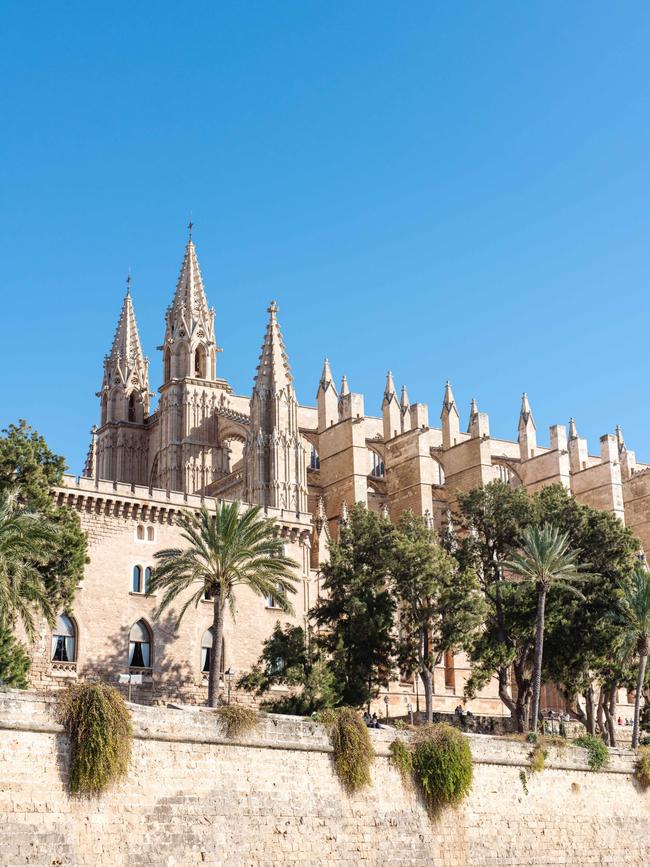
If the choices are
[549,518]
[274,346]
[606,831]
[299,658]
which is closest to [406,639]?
[299,658]

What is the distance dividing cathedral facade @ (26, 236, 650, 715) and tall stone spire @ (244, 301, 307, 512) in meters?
0.05

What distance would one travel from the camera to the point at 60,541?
112ft

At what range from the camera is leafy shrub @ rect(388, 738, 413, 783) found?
28266 mm

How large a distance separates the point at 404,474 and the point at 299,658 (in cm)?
2398

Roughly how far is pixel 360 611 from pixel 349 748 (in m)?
13.2

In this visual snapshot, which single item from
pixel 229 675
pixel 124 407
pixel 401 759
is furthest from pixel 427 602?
pixel 124 407

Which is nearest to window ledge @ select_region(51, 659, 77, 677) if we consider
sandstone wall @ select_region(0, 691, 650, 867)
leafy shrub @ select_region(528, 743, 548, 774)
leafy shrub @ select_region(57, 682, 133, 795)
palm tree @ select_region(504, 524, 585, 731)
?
palm tree @ select_region(504, 524, 585, 731)

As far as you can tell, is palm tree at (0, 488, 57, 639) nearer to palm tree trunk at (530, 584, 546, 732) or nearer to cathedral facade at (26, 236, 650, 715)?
cathedral facade at (26, 236, 650, 715)

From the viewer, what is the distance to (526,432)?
241 feet

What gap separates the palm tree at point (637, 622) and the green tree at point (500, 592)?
3.09 m

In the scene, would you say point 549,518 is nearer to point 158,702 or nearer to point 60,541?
point 158,702

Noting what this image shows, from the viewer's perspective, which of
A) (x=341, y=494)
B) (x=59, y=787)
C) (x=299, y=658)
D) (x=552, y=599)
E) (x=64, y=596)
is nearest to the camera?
(x=59, y=787)

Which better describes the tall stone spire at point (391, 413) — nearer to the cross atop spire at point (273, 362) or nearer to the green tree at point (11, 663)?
the cross atop spire at point (273, 362)

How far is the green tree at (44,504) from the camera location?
35.5 metres
